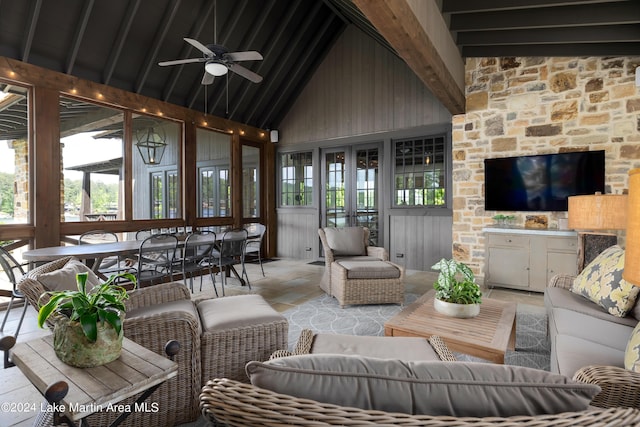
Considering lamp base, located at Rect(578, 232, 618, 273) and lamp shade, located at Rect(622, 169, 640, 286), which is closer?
lamp shade, located at Rect(622, 169, 640, 286)

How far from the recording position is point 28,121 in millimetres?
3893

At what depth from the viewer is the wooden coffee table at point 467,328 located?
1782 millimetres

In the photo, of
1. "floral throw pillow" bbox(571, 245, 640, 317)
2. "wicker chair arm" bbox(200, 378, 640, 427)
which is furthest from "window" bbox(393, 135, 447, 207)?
"wicker chair arm" bbox(200, 378, 640, 427)

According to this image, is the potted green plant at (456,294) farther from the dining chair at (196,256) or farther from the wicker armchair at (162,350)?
the dining chair at (196,256)

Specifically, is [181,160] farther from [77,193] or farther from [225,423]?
[225,423]

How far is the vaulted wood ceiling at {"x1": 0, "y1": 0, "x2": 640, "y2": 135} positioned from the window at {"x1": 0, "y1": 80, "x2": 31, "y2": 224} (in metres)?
0.52

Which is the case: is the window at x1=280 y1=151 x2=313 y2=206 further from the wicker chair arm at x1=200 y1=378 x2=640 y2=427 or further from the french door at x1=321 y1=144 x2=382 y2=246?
the wicker chair arm at x1=200 y1=378 x2=640 y2=427

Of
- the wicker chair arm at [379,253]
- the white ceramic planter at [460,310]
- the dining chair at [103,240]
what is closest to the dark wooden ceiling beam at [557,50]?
the wicker chair arm at [379,253]

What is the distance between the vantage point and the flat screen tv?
4.17 m

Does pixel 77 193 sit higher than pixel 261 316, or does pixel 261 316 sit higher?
pixel 77 193

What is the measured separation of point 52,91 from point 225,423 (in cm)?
503

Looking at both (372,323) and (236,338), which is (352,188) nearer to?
(372,323)

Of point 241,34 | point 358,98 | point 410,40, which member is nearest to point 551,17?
point 410,40

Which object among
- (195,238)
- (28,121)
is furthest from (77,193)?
(195,238)
